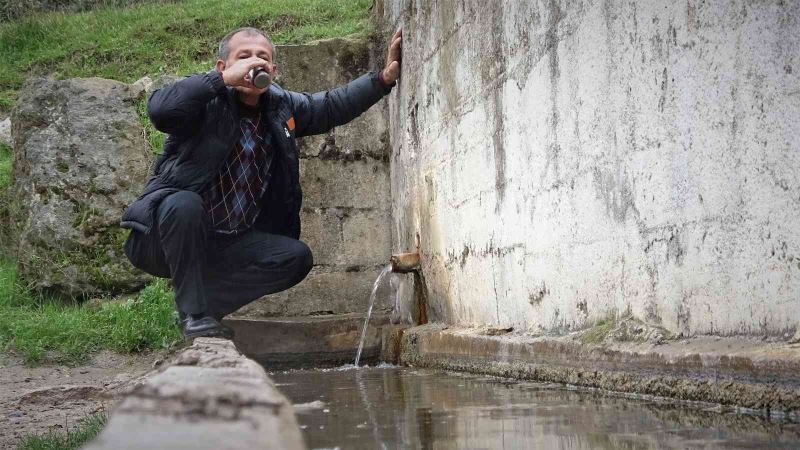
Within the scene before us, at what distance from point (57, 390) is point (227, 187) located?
1.46m

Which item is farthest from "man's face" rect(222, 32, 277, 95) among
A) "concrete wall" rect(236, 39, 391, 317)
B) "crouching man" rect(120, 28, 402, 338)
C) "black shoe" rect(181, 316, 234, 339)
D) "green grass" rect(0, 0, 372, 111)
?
"green grass" rect(0, 0, 372, 111)

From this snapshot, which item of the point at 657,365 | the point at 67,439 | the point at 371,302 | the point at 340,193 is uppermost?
the point at 340,193

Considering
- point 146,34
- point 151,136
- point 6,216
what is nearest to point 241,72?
point 151,136

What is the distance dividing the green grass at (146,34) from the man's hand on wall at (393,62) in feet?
8.73

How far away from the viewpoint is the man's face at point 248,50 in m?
4.46

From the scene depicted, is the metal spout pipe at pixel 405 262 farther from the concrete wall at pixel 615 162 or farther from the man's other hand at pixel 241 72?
the man's other hand at pixel 241 72

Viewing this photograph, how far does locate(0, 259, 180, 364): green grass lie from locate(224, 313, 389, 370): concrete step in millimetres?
705

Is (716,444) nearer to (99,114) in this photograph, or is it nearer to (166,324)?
(166,324)

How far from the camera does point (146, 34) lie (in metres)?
10.4

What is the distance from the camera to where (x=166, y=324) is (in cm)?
658

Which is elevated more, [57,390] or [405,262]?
[405,262]

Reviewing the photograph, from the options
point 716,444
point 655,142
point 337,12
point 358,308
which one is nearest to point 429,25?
point 358,308

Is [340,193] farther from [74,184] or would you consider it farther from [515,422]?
[515,422]

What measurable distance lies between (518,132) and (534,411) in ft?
5.36
